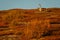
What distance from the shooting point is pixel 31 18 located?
6000 mm

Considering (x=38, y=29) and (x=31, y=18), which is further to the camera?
(x=31, y=18)

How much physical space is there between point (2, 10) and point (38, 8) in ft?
4.82

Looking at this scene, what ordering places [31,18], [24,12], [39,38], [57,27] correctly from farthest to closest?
[24,12], [31,18], [57,27], [39,38]

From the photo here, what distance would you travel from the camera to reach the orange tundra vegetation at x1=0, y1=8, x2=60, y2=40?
5.25m

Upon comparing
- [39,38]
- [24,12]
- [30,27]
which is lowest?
[39,38]

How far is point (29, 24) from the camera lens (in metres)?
5.50

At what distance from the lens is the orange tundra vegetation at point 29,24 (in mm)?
5250

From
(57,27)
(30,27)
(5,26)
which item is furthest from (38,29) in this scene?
(5,26)

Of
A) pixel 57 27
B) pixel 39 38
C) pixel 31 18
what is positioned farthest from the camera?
pixel 31 18

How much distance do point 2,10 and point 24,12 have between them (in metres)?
0.99

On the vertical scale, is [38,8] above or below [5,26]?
above

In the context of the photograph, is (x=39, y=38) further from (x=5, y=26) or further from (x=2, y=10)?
(x=2, y=10)

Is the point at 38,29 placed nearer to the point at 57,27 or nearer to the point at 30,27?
the point at 30,27

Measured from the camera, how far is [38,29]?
530cm
